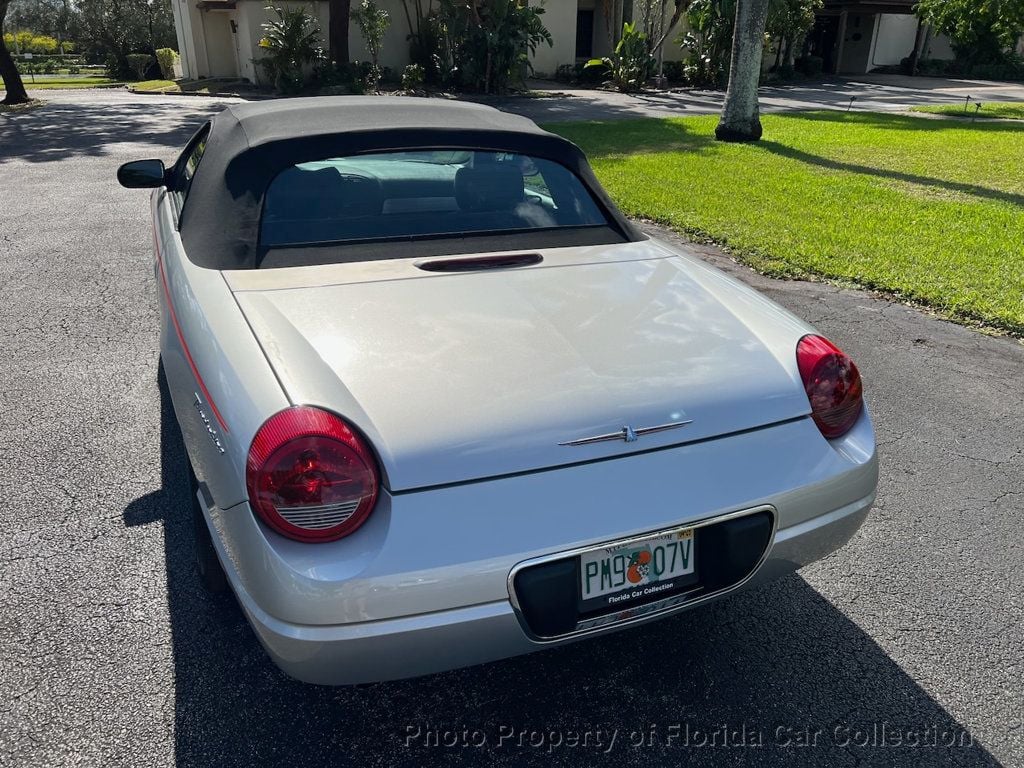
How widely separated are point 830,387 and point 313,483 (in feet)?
4.79

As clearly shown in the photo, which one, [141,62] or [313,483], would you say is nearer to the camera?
[313,483]

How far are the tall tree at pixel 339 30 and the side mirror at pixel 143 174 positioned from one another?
20981 mm

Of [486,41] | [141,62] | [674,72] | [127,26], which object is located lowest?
[674,72]

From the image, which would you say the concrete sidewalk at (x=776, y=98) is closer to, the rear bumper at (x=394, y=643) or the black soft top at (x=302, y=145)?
the black soft top at (x=302, y=145)

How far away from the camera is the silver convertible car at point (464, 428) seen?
5.83ft

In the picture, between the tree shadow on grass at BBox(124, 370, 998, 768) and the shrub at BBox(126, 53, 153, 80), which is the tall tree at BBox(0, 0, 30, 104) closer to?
the shrub at BBox(126, 53, 153, 80)

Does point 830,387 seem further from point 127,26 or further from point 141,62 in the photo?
point 127,26

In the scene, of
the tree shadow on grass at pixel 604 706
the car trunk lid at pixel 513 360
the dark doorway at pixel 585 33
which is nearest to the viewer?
the car trunk lid at pixel 513 360

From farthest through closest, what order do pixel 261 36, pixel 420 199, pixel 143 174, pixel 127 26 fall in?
pixel 127 26
pixel 261 36
pixel 143 174
pixel 420 199

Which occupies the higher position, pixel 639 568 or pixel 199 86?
pixel 639 568

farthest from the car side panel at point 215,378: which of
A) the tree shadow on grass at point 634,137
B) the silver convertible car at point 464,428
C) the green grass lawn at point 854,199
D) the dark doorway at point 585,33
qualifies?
the dark doorway at point 585,33

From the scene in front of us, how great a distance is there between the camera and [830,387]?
2.28m

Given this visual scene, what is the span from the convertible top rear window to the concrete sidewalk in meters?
15.4

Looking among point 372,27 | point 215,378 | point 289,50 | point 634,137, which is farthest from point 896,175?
point 289,50
